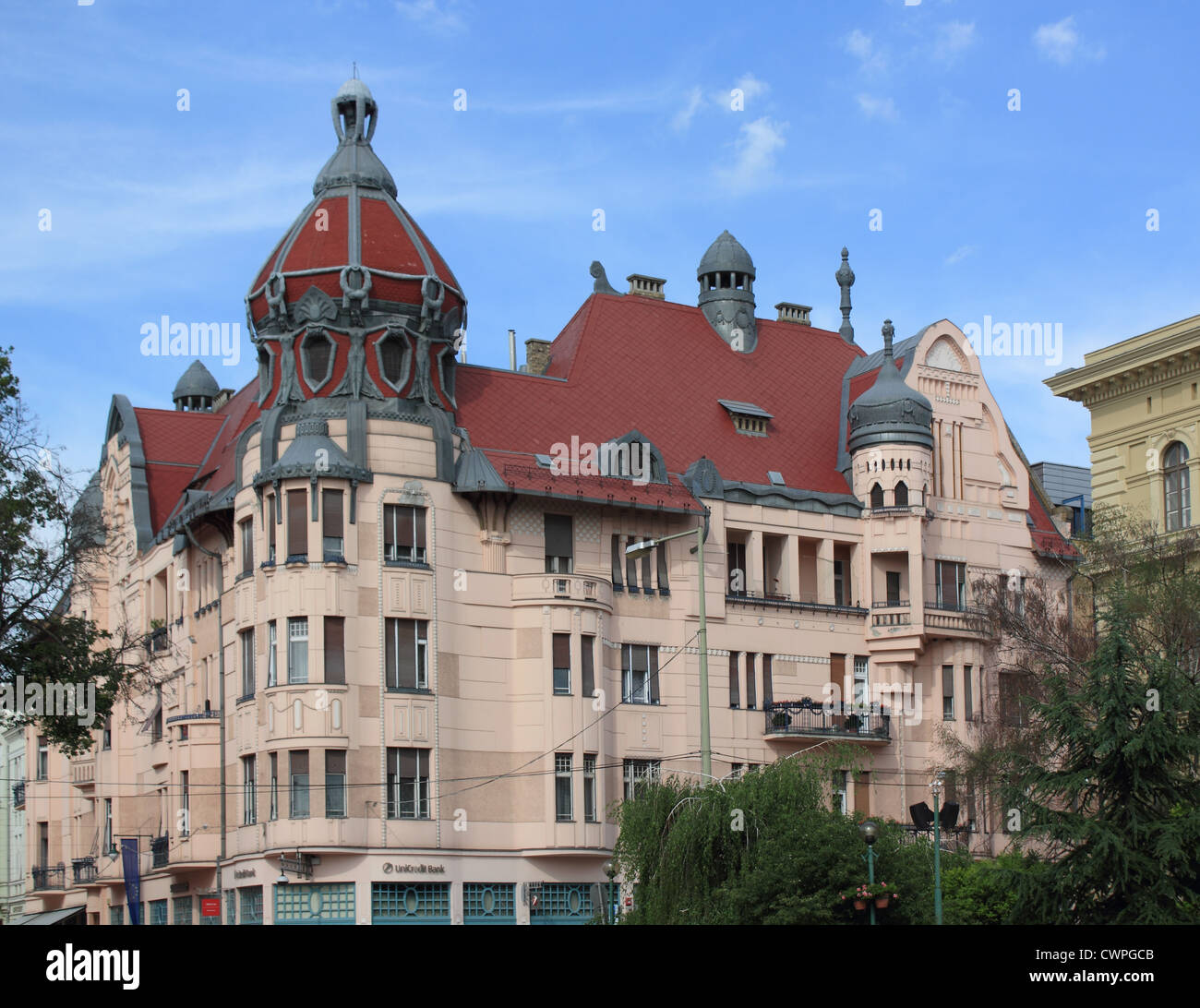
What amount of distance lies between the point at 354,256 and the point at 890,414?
20.5 m

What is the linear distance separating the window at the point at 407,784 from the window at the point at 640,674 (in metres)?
7.86

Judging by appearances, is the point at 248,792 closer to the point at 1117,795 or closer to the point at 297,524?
the point at 297,524

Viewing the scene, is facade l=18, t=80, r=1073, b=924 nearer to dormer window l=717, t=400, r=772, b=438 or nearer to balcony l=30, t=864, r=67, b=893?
dormer window l=717, t=400, r=772, b=438

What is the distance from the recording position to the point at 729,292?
76.0 metres

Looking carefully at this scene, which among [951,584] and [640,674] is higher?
[951,584]

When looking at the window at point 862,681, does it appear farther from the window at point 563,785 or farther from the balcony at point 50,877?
the balcony at point 50,877

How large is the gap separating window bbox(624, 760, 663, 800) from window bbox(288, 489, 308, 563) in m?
12.8

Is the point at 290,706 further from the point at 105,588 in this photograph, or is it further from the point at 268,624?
the point at 105,588

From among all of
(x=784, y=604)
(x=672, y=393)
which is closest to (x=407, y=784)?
(x=784, y=604)

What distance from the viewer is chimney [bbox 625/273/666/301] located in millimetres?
74875

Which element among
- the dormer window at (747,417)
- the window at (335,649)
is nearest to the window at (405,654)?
the window at (335,649)

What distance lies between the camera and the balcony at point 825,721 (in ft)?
217

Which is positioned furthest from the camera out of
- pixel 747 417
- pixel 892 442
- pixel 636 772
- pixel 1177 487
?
pixel 747 417

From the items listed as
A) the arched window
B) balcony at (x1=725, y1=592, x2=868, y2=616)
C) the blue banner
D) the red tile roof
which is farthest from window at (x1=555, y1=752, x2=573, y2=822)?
the arched window
